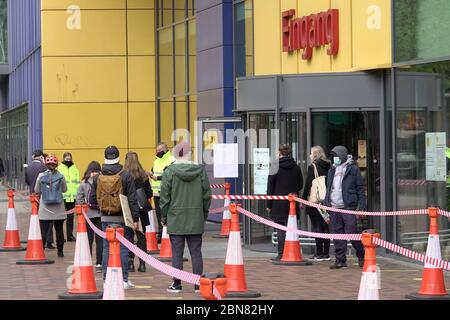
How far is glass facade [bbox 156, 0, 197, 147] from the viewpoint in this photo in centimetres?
3058

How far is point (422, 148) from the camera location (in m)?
17.7

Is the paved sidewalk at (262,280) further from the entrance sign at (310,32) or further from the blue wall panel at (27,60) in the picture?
the blue wall panel at (27,60)

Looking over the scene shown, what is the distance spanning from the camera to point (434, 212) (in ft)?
42.7

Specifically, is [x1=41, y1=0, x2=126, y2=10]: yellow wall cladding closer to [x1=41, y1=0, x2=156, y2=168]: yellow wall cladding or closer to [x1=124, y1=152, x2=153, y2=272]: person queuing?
[x1=41, y1=0, x2=156, y2=168]: yellow wall cladding

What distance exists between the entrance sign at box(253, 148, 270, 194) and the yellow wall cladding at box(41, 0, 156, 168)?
14657mm

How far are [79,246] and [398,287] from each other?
3.98 meters

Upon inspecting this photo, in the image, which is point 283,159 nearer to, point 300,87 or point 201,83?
point 300,87

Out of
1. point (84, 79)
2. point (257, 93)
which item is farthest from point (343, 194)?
point (84, 79)

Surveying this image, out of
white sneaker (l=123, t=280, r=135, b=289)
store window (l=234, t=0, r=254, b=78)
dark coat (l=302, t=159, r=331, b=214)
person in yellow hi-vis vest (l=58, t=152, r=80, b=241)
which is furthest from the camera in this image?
store window (l=234, t=0, r=254, b=78)

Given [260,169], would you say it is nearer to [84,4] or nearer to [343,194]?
[343,194]

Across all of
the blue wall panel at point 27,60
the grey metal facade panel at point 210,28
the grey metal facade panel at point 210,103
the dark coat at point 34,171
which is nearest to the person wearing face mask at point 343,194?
the dark coat at point 34,171

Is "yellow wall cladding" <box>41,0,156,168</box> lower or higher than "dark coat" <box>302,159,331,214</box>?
higher

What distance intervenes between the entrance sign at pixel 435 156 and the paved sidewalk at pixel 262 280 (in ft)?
4.49

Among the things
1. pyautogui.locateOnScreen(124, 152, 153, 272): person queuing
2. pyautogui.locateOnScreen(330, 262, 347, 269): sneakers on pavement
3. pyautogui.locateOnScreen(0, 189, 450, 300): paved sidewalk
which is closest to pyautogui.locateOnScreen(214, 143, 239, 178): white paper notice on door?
pyautogui.locateOnScreen(0, 189, 450, 300): paved sidewalk
